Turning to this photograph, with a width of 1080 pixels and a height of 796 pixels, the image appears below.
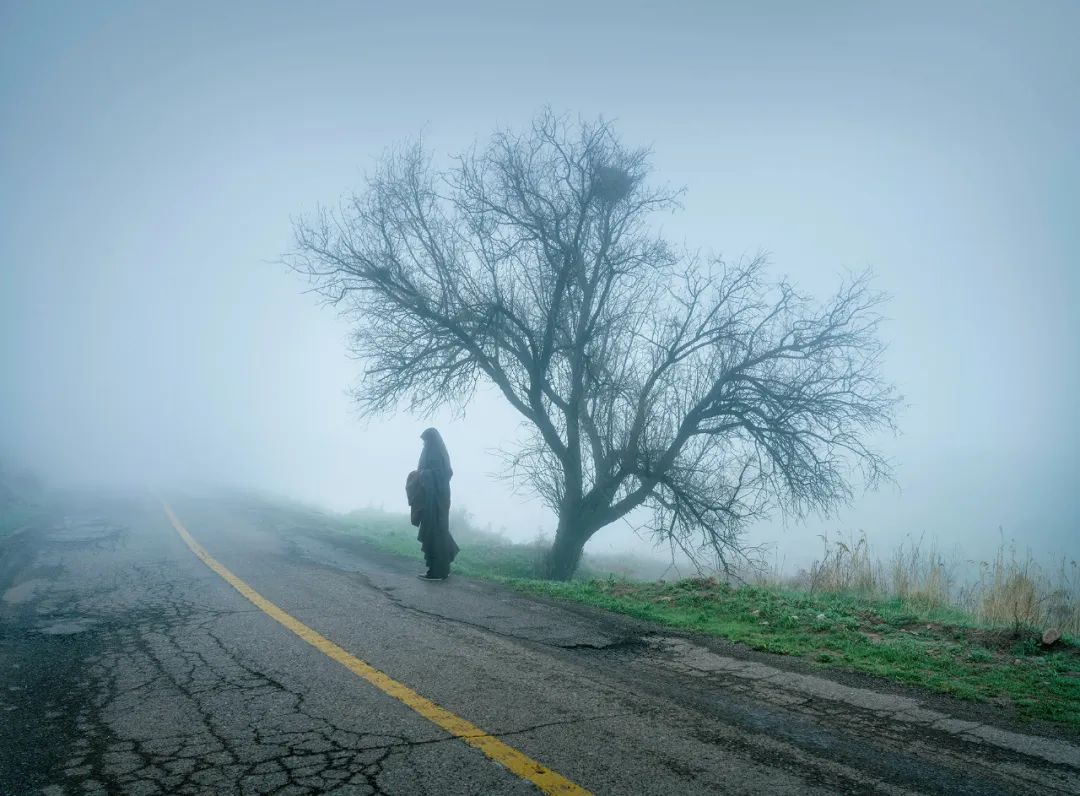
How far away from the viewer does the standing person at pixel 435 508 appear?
371 inches

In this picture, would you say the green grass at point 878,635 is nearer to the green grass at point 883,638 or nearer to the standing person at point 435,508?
the green grass at point 883,638

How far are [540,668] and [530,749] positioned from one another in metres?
1.57

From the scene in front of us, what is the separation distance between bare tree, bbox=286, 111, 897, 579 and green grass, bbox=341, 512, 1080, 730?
405cm

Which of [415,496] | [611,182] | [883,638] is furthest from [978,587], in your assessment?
[611,182]

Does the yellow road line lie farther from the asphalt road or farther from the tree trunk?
the tree trunk

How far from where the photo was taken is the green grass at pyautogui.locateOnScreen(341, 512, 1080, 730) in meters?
4.38

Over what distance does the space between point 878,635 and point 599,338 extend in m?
8.45

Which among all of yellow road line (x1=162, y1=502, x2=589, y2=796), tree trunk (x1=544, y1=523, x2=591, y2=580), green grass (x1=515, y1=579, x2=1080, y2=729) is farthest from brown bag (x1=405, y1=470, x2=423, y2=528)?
tree trunk (x1=544, y1=523, x2=591, y2=580)

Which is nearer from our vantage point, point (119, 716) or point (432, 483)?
point (119, 716)

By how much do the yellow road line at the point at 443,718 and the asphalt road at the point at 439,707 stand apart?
0.17 ft

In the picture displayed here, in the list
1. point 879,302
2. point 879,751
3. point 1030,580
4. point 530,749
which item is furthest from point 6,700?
point 879,302

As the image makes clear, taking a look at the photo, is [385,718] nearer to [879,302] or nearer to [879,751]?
[879,751]

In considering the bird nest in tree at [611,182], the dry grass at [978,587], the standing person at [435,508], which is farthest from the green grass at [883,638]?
the bird nest in tree at [611,182]

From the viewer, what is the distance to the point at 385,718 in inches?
133
